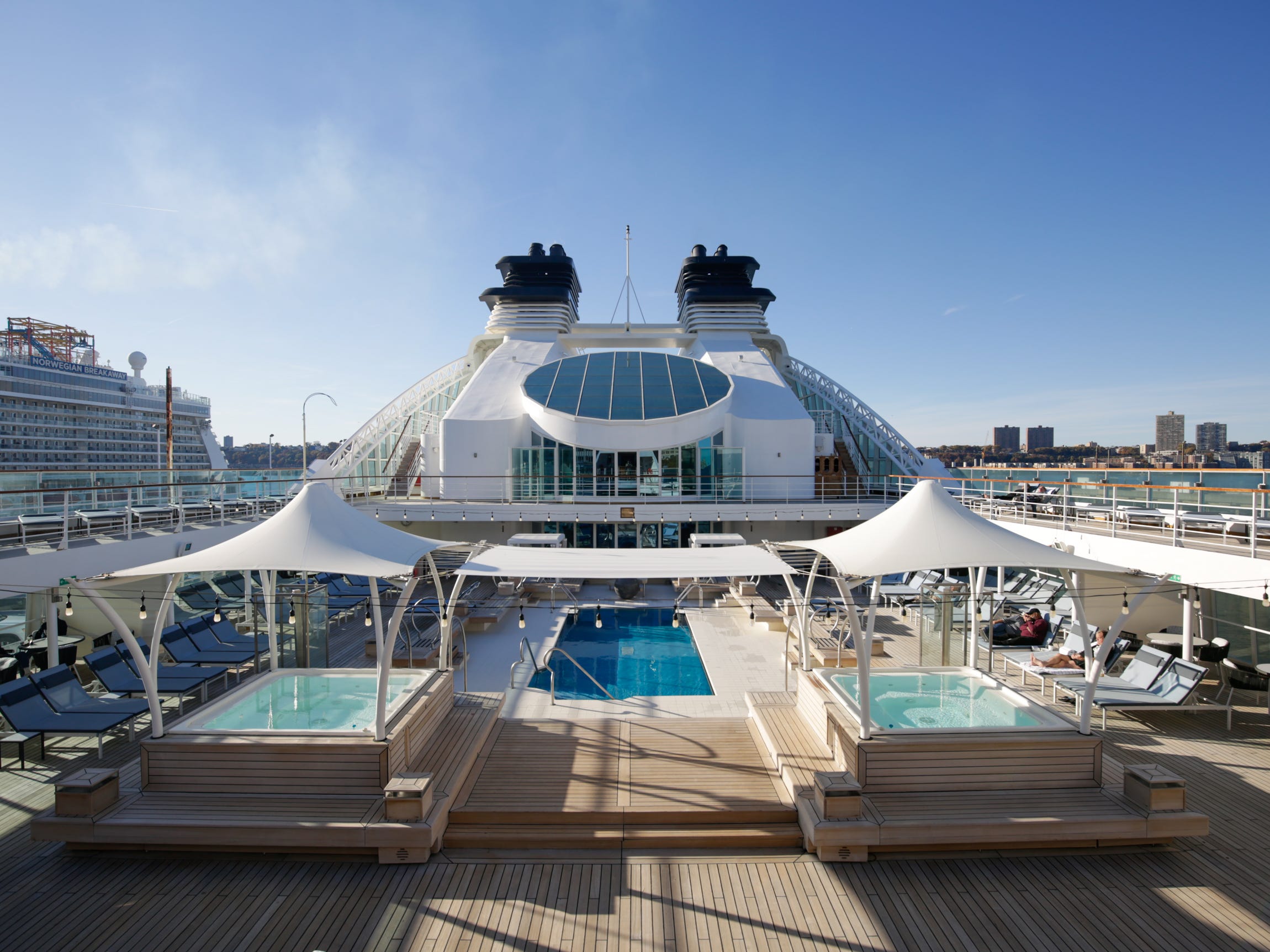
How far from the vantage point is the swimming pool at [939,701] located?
18.9 ft

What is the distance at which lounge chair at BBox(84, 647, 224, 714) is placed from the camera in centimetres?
752

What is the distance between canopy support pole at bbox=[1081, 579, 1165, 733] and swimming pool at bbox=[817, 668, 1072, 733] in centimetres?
17

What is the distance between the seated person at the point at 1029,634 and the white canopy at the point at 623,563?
549 centimetres

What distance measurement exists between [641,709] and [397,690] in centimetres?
315

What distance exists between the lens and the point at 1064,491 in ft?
37.1

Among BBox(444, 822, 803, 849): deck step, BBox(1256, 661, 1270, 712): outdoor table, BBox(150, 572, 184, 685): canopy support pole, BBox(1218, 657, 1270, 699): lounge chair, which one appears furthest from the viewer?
BBox(1218, 657, 1270, 699): lounge chair

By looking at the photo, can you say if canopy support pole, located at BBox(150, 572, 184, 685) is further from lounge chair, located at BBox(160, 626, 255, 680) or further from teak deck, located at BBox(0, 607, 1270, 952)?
lounge chair, located at BBox(160, 626, 255, 680)

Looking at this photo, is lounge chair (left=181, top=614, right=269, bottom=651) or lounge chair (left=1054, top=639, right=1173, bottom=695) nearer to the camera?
lounge chair (left=1054, top=639, right=1173, bottom=695)

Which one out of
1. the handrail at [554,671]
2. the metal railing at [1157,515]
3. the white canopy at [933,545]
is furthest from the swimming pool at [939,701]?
the handrail at [554,671]

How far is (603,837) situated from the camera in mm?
4965

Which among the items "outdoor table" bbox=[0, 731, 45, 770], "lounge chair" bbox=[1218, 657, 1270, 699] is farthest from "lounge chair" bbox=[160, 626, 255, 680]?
"lounge chair" bbox=[1218, 657, 1270, 699]

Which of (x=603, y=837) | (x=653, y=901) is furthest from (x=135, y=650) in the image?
(x=653, y=901)

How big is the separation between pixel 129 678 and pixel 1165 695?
12.7 m

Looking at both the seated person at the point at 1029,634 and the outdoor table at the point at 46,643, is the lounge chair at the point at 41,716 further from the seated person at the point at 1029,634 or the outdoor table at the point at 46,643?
the seated person at the point at 1029,634
